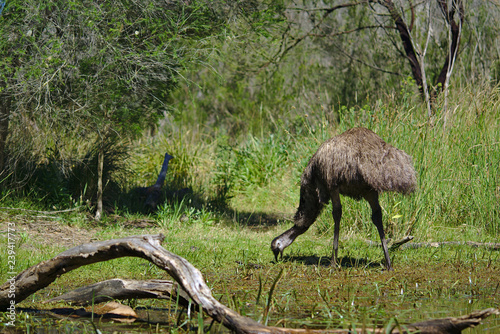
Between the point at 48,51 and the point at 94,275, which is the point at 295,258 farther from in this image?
the point at 48,51

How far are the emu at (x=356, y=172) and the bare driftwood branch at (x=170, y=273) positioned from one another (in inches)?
82.5

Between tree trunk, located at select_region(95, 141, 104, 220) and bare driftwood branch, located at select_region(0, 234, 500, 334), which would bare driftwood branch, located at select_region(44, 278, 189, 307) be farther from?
tree trunk, located at select_region(95, 141, 104, 220)

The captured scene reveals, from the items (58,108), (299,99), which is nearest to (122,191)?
(58,108)

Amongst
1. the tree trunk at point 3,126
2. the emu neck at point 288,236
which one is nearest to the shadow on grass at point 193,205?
the tree trunk at point 3,126

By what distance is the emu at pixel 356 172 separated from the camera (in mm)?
5609

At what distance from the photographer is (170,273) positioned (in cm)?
389

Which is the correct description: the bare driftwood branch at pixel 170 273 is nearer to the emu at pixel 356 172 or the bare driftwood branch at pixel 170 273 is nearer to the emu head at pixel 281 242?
the emu at pixel 356 172

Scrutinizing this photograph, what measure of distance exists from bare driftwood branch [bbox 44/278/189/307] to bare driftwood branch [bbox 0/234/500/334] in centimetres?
4

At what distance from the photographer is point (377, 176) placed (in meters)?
5.60

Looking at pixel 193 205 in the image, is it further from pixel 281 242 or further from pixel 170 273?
pixel 170 273

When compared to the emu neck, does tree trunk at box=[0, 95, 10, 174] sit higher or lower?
higher

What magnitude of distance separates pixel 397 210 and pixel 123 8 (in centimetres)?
481

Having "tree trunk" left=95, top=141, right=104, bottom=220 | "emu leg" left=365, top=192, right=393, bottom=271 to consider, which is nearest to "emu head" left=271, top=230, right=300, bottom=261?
"emu leg" left=365, top=192, right=393, bottom=271

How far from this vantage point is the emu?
5609mm
